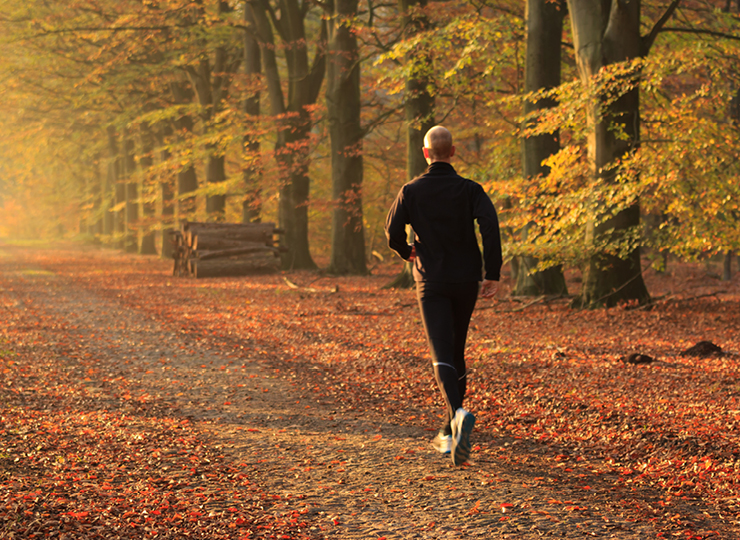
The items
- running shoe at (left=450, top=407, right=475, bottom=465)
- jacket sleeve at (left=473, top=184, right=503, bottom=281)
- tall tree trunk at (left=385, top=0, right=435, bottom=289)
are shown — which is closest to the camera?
running shoe at (left=450, top=407, right=475, bottom=465)

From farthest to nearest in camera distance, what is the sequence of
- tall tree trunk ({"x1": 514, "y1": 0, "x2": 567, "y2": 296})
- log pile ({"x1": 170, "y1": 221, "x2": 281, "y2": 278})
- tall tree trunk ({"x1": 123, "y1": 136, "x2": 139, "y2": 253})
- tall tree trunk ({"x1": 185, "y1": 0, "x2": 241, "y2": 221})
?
tall tree trunk ({"x1": 123, "y1": 136, "x2": 139, "y2": 253}) < tall tree trunk ({"x1": 185, "y1": 0, "x2": 241, "y2": 221}) < log pile ({"x1": 170, "y1": 221, "x2": 281, "y2": 278}) < tall tree trunk ({"x1": 514, "y1": 0, "x2": 567, "y2": 296})

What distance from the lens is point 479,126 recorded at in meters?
19.8

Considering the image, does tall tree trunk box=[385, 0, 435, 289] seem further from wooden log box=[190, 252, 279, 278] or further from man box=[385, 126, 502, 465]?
man box=[385, 126, 502, 465]

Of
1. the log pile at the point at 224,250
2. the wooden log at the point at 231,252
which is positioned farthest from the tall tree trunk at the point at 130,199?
the wooden log at the point at 231,252

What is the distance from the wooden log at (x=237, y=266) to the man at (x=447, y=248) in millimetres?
18699

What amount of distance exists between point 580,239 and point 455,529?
28.4ft

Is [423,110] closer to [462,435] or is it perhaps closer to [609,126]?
[609,126]

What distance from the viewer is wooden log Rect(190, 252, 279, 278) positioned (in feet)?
73.4

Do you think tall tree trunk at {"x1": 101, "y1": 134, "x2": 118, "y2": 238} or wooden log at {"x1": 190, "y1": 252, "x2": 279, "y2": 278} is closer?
wooden log at {"x1": 190, "y1": 252, "x2": 279, "y2": 278}

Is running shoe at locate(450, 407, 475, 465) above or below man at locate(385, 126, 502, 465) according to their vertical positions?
below

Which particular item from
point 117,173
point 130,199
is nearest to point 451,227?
point 130,199

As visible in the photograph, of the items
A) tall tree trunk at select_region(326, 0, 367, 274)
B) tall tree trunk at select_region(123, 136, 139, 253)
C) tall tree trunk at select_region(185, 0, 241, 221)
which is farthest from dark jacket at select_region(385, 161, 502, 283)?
tall tree trunk at select_region(123, 136, 139, 253)

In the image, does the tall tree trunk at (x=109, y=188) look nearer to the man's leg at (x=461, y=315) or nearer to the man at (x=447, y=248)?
the man at (x=447, y=248)

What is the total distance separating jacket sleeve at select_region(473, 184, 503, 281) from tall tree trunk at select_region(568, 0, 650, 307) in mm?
6936
